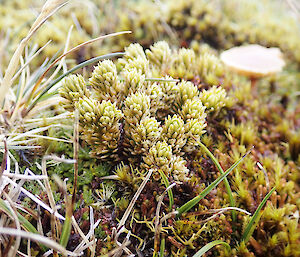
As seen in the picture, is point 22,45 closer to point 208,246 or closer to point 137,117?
point 137,117

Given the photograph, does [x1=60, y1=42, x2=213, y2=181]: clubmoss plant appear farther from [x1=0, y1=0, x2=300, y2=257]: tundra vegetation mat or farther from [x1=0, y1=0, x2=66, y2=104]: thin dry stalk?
[x1=0, y1=0, x2=66, y2=104]: thin dry stalk

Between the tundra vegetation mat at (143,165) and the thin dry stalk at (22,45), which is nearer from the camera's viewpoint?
the tundra vegetation mat at (143,165)

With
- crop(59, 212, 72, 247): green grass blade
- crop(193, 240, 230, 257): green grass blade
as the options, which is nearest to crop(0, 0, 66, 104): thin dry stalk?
crop(59, 212, 72, 247): green grass blade

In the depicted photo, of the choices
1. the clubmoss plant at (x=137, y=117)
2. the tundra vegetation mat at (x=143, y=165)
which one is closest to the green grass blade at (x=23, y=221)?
the tundra vegetation mat at (x=143, y=165)

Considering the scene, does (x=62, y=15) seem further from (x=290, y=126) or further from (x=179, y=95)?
(x=290, y=126)

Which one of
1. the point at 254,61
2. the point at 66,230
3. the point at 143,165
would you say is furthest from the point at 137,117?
the point at 254,61

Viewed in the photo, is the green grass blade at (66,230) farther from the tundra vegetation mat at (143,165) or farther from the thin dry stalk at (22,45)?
the thin dry stalk at (22,45)
